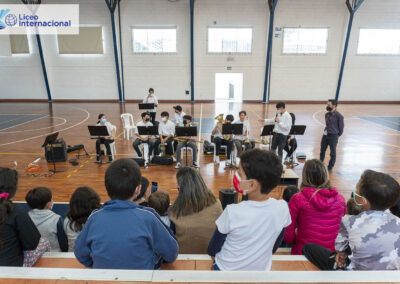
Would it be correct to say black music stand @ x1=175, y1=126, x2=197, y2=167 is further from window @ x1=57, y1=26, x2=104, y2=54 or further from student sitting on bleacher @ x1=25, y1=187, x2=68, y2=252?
window @ x1=57, y1=26, x2=104, y2=54

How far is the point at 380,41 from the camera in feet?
60.1

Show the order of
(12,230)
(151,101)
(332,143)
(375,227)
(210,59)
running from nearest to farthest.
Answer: (375,227), (12,230), (332,143), (151,101), (210,59)

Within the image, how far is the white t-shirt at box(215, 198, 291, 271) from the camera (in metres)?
1.62

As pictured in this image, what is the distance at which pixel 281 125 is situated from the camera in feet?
23.7

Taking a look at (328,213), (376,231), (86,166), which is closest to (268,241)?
(376,231)

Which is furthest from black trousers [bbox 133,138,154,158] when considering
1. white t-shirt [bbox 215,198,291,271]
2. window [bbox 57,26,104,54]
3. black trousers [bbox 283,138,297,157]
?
window [bbox 57,26,104,54]

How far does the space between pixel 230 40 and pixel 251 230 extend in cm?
1863

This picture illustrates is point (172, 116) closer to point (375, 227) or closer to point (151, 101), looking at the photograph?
point (151, 101)

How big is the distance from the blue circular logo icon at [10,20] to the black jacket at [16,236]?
21.2 metres

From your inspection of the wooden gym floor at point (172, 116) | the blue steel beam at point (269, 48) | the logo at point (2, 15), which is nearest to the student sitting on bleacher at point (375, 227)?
the wooden gym floor at point (172, 116)

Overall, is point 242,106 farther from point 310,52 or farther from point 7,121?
point 7,121

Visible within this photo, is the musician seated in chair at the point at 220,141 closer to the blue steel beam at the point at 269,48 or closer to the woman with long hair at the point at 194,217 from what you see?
the woman with long hair at the point at 194,217

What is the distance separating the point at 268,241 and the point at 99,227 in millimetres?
1037

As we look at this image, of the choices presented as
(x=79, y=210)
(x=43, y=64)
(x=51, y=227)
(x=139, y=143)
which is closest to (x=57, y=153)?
(x=139, y=143)
